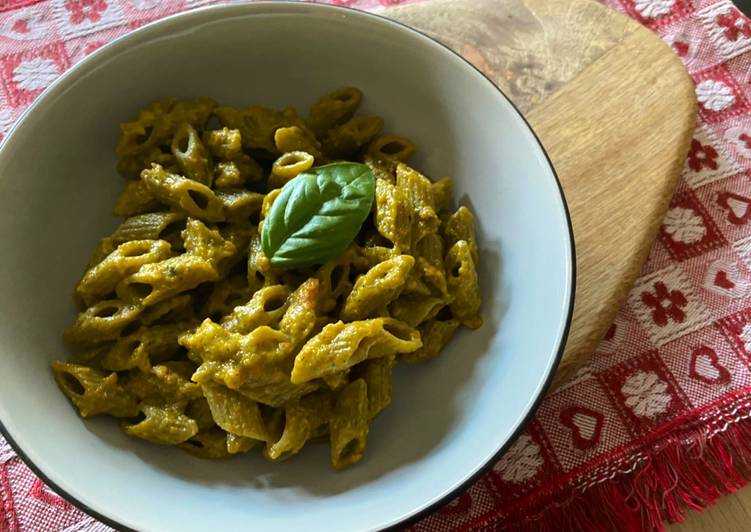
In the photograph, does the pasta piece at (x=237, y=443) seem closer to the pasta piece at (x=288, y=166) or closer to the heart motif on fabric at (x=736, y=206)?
the pasta piece at (x=288, y=166)

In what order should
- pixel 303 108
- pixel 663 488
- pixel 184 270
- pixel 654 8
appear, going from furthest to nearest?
pixel 654 8 → pixel 303 108 → pixel 663 488 → pixel 184 270

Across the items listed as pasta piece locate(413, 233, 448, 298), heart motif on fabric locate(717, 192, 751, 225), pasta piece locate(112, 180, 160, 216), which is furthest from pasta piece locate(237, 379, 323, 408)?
heart motif on fabric locate(717, 192, 751, 225)

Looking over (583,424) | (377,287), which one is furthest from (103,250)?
(583,424)

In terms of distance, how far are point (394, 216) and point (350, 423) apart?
1.45ft

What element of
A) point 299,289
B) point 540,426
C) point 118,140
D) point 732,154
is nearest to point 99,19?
point 118,140

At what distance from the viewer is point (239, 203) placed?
1.64 meters

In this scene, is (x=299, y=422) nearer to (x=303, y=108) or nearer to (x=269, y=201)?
(x=269, y=201)

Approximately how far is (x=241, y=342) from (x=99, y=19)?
4.75 ft

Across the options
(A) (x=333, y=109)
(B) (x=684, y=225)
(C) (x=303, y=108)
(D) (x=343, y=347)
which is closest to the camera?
(D) (x=343, y=347)

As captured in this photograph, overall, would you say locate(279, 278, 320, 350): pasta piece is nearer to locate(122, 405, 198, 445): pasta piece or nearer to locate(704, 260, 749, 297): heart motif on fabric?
locate(122, 405, 198, 445): pasta piece

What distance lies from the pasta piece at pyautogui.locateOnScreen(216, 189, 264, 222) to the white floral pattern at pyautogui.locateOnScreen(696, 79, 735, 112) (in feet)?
4.56

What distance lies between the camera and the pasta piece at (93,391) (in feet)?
4.84

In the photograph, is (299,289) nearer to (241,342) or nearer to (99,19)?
(241,342)

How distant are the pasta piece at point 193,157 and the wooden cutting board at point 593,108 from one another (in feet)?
2.55
